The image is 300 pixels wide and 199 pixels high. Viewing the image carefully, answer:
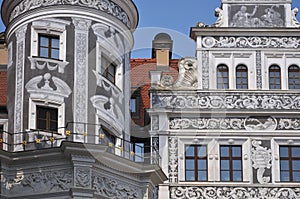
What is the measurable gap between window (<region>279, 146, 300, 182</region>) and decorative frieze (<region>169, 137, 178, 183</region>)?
2.63 m

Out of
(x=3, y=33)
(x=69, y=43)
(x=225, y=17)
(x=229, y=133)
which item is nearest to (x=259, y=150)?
(x=229, y=133)

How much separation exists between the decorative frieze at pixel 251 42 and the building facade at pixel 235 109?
3cm

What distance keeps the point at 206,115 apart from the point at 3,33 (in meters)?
6.28

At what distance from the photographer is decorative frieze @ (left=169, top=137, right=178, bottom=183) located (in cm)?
2534

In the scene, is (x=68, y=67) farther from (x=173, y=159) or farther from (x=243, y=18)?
(x=243, y=18)

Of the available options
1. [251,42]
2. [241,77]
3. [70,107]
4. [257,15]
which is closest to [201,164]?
[241,77]

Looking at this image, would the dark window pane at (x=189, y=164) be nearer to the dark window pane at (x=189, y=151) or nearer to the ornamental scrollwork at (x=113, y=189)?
the dark window pane at (x=189, y=151)

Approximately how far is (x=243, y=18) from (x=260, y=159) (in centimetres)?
398

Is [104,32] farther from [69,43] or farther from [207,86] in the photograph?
[207,86]

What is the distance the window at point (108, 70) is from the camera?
977 inches

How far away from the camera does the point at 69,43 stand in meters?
24.5

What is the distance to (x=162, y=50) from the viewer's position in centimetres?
Result: 2900

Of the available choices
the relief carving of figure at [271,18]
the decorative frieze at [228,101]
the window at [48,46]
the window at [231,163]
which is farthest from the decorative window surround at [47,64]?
the relief carving of figure at [271,18]

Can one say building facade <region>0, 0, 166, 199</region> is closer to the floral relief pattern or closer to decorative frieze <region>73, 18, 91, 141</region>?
decorative frieze <region>73, 18, 91, 141</region>
